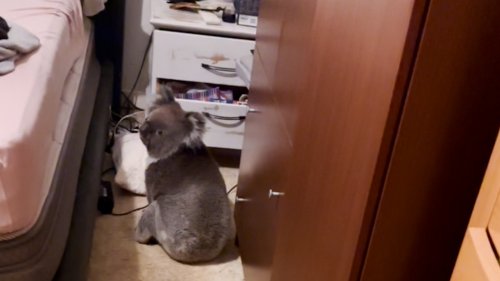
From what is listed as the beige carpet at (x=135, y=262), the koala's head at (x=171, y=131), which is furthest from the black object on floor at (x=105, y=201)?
the koala's head at (x=171, y=131)

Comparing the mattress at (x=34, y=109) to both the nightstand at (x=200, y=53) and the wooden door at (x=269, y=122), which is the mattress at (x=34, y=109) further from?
the wooden door at (x=269, y=122)

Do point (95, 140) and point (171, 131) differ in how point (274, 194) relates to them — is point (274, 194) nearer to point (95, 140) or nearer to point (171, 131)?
point (171, 131)

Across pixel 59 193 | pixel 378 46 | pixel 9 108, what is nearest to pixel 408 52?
pixel 378 46

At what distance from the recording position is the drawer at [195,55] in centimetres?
226

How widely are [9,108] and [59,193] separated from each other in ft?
0.93

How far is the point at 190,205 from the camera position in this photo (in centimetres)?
185

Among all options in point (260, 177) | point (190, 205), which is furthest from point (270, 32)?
point (190, 205)

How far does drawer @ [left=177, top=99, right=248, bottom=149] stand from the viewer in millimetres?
2311

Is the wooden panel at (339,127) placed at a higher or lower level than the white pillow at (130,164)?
higher

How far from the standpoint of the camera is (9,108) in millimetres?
1229

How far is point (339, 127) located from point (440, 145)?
0.63 feet

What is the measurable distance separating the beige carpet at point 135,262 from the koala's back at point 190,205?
45 mm

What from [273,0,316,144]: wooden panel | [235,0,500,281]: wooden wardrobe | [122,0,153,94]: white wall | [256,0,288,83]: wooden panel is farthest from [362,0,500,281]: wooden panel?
[122,0,153,94]: white wall

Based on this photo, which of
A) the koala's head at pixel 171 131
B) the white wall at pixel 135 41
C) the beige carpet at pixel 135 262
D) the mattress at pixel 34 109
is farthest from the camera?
the white wall at pixel 135 41
